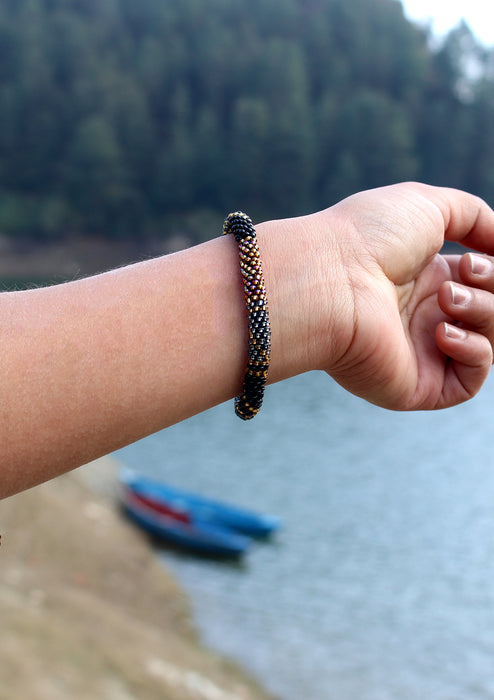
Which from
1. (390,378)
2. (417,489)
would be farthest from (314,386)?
(390,378)

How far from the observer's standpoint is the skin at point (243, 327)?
1.29m

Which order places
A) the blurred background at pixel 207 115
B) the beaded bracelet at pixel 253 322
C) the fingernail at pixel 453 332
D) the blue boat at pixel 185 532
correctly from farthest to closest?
the blurred background at pixel 207 115, the blue boat at pixel 185 532, the fingernail at pixel 453 332, the beaded bracelet at pixel 253 322

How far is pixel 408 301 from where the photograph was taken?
75.9 inches

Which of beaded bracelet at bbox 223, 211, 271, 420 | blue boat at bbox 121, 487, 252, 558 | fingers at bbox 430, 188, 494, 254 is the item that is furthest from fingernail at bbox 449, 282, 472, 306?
blue boat at bbox 121, 487, 252, 558

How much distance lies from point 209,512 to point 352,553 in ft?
8.41

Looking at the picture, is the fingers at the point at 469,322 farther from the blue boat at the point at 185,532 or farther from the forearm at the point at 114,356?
the blue boat at the point at 185,532

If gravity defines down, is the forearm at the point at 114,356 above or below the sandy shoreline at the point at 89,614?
above

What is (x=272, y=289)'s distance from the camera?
60.6 inches

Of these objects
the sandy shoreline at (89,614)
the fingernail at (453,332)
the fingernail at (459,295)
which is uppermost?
the fingernail at (459,295)

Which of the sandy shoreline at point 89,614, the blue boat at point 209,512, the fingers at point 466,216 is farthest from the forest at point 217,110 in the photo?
the fingers at point 466,216

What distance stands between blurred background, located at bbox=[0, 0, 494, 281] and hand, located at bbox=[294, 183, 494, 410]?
1415 inches

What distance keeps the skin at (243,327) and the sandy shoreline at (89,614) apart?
380 centimetres

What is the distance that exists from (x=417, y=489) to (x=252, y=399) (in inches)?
528

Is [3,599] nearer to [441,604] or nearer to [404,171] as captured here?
[441,604]
